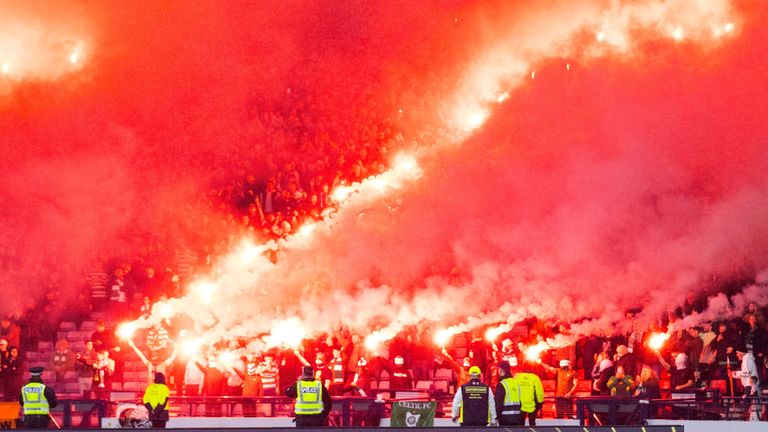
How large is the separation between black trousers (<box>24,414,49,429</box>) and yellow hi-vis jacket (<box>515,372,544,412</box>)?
725cm

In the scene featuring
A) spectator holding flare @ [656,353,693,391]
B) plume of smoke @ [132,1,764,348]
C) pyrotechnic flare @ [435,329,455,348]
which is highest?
plume of smoke @ [132,1,764,348]

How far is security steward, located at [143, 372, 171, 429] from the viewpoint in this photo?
18297mm

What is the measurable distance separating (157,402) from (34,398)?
1.86 metres

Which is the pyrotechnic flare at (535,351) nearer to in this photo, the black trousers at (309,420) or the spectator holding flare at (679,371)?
the spectator holding flare at (679,371)

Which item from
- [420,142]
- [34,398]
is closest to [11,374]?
[34,398]

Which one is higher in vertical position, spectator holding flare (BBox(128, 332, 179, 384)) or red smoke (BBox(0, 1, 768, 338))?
red smoke (BBox(0, 1, 768, 338))

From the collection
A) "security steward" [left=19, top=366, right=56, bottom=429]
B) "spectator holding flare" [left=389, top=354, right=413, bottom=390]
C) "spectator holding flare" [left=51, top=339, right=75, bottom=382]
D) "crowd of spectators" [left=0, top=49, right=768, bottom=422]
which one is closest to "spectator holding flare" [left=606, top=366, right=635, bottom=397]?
"crowd of spectators" [left=0, top=49, right=768, bottom=422]

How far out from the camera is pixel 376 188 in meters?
30.8

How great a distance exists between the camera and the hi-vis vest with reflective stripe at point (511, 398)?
17.6 m

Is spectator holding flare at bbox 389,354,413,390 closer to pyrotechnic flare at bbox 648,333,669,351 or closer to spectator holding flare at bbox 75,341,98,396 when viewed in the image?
pyrotechnic flare at bbox 648,333,669,351

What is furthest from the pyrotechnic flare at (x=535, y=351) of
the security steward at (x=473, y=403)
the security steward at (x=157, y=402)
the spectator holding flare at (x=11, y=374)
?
the spectator holding flare at (x=11, y=374)

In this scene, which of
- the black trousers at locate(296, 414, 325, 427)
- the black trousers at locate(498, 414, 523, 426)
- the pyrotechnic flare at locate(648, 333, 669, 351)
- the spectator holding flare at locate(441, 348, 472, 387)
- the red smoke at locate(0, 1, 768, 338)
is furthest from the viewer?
→ the red smoke at locate(0, 1, 768, 338)

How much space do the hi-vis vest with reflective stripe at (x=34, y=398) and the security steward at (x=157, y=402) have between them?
1.55 metres

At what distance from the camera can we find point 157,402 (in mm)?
18344
